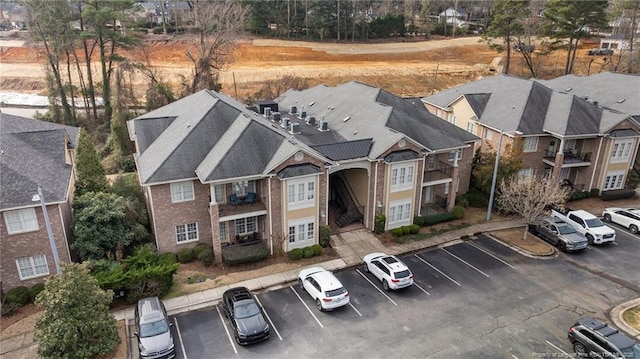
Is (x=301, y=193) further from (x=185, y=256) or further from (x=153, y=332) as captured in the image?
(x=153, y=332)

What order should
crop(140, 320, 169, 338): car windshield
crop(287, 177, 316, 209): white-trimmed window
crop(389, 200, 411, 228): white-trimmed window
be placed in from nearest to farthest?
crop(140, 320, 169, 338): car windshield → crop(287, 177, 316, 209): white-trimmed window → crop(389, 200, 411, 228): white-trimmed window

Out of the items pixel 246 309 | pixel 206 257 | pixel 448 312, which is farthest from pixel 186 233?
pixel 448 312

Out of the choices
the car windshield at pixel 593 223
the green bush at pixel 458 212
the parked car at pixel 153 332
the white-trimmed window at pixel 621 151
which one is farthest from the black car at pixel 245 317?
the white-trimmed window at pixel 621 151

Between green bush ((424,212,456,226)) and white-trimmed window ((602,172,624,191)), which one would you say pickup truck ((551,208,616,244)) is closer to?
white-trimmed window ((602,172,624,191))

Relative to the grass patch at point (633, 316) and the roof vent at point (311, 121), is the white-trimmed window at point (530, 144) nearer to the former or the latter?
the grass patch at point (633, 316)

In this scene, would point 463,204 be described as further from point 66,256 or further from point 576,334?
point 66,256

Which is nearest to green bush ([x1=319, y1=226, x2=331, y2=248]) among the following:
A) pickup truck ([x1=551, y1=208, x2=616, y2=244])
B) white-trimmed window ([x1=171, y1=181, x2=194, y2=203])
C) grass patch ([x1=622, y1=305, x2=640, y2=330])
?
white-trimmed window ([x1=171, y1=181, x2=194, y2=203])
